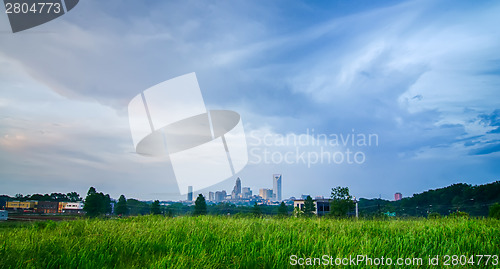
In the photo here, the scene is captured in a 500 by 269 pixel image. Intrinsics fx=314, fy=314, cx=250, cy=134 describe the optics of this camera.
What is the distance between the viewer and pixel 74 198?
2916 inches

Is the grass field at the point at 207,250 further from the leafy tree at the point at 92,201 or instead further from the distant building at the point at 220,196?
the distant building at the point at 220,196

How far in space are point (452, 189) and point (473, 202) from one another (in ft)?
22.9

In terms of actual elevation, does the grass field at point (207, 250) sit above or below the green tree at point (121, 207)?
above

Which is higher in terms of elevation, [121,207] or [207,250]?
[207,250]

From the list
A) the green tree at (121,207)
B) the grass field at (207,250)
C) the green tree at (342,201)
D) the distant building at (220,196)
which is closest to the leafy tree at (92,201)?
the green tree at (121,207)

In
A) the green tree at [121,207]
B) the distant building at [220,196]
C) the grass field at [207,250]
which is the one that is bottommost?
the green tree at [121,207]

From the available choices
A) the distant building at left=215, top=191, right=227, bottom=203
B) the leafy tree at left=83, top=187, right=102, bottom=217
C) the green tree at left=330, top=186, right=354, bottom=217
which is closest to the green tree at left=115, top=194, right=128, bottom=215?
the leafy tree at left=83, top=187, right=102, bottom=217

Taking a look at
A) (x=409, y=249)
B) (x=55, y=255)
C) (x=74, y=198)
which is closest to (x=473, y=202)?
(x=409, y=249)

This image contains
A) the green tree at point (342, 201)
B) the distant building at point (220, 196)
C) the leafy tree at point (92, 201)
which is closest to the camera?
the green tree at point (342, 201)

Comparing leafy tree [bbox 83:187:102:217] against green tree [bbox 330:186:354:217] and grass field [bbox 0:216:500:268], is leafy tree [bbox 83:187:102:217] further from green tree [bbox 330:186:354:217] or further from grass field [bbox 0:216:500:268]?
grass field [bbox 0:216:500:268]

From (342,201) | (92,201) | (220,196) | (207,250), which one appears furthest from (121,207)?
(207,250)

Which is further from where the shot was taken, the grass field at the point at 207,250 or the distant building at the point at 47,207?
the distant building at the point at 47,207

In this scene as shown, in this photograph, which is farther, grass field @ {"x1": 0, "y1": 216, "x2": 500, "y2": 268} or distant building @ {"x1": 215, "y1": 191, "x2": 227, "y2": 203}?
distant building @ {"x1": 215, "y1": 191, "x2": 227, "y2": 203}

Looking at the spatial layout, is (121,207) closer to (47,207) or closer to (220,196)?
(220,196)
